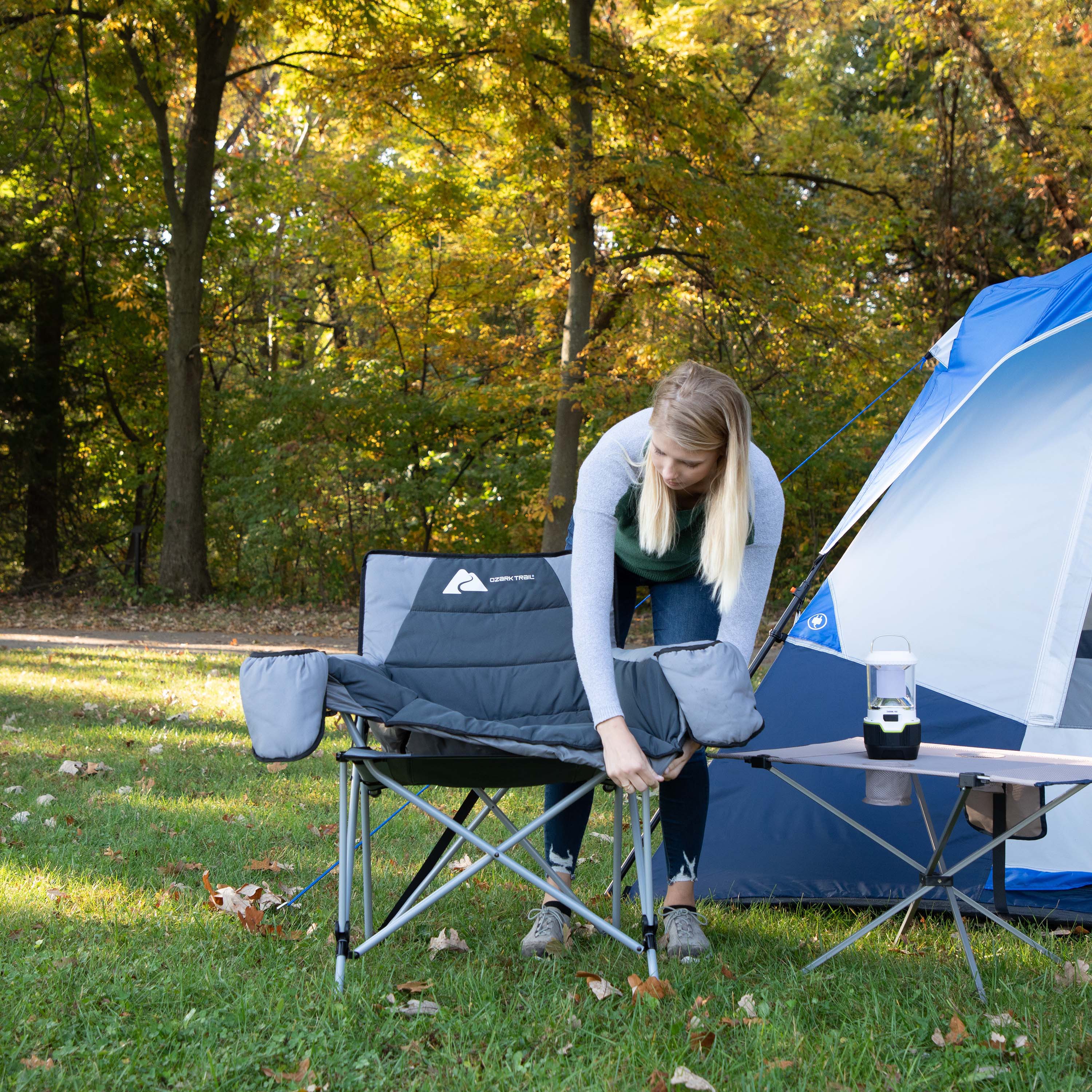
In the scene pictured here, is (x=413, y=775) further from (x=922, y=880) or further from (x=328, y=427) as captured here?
(x=328, y=427)

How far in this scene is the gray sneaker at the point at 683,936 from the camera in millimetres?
2213

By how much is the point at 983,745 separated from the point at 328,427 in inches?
377

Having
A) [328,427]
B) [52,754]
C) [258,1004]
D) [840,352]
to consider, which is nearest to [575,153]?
[840,352]

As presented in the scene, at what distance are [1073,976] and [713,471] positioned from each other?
1.23 metres

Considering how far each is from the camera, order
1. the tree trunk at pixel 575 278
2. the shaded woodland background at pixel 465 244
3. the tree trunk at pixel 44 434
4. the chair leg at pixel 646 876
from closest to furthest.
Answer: the chair leg at pixel 646 876
the tree trunk at pixel 575 278
the shaded woodland background at pixel 465 244
the tree trunk at pixel 44 434

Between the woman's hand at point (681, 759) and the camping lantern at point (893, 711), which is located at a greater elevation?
the camping lantern at point (893, 711)

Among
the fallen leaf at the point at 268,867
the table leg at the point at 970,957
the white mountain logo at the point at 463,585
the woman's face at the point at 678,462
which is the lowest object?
the fallen leaf at the point at 268,867

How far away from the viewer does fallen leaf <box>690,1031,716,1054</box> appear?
1.79 m

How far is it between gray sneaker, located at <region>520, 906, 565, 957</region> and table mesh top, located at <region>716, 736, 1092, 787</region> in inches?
20.5

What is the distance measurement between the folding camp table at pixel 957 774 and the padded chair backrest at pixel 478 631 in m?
0.50

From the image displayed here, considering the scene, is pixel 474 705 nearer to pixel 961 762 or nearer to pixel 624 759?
pixel 624 759

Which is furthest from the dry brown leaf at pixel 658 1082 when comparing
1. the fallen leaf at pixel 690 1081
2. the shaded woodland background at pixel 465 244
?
the shaded woodland background at pixel 465 244

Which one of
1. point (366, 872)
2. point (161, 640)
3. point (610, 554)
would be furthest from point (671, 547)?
point (161, 640)

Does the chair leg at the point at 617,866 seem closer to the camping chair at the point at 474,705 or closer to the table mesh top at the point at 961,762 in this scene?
the camping chair at the point at 474,705
